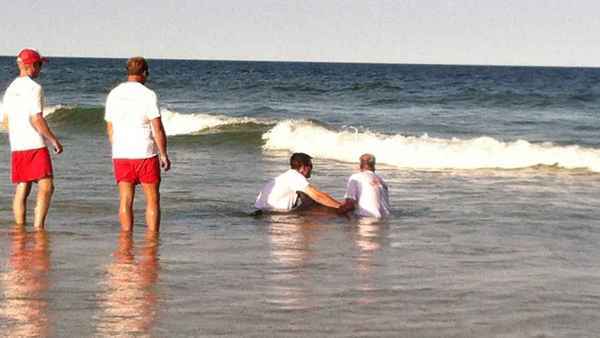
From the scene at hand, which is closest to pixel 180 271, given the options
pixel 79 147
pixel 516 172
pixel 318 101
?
pixel 516 172

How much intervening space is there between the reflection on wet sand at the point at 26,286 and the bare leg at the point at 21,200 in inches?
9.1

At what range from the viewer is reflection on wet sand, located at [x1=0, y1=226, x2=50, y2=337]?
21.2 ft

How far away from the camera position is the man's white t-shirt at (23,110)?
941 cm

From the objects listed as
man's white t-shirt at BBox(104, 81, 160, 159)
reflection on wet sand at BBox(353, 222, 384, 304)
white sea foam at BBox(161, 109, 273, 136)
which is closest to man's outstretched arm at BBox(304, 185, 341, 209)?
reflection on wet sand at BBox(353, 222, 384, 304)

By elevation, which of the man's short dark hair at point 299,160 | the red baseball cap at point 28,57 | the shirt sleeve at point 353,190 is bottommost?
the shirt sleeve at point 353,190

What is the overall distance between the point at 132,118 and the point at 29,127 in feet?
2.86

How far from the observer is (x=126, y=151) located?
370 inches

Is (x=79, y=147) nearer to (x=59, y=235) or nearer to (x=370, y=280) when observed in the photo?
(x=59, y=235)

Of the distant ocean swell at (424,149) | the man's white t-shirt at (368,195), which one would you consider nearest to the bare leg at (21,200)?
the man's white t-shirt at (368,195)

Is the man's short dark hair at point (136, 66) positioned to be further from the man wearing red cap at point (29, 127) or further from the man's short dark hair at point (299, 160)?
the man's short dark hair at point (299, 160)

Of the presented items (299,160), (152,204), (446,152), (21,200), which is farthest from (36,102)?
(446,152)

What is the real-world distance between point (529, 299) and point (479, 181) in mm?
8833

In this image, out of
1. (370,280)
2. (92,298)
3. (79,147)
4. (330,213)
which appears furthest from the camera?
(79,147)

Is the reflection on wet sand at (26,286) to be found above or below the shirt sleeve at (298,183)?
below
